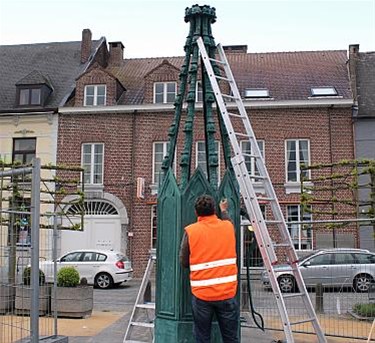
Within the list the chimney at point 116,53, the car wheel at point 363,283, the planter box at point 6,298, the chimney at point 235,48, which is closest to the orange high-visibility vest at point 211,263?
the planter box at point 6,298

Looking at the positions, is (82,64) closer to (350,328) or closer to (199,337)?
(350,328)

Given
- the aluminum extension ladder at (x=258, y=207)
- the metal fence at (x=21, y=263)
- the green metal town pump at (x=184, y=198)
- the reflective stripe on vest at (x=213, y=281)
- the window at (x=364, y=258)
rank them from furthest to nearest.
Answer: the window at (x=364, y=258)
the metal fence at (x=21, y=263)
the aluminum extension ladder at (x=258, y=207)
the green metal town pump at (x=184, y=198)
the reflective stripe on vest at (x=213, y=281)

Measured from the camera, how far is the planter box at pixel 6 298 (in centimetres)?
730

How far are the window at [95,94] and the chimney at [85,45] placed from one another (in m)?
3.51

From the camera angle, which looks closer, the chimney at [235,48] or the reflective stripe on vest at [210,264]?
the reflective stripe on vest at [210,264]

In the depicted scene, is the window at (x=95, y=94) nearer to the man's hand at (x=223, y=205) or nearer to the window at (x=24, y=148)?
the window at (x=24, y=148)

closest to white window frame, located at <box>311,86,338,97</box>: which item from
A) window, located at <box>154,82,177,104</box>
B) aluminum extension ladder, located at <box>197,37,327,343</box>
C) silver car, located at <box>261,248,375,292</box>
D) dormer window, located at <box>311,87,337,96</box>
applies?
dormer window, located at <box>311,87,337,96</box>

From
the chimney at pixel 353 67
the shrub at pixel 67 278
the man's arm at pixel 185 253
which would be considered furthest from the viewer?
the chimney at pixel 353 67

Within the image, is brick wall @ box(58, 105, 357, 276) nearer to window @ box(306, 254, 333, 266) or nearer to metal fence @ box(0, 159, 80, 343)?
window @ box(306, 254, 333, 266)

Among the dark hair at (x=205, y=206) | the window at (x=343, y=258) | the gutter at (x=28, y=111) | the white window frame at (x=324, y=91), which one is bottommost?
the window at (x=343, y=258)

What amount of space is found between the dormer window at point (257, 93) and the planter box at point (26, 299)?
14.6 meters

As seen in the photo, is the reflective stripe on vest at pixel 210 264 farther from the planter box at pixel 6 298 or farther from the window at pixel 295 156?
the window at pixel 295 156

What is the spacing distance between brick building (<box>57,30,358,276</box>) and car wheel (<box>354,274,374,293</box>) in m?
11.8

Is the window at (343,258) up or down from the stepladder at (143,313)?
up
